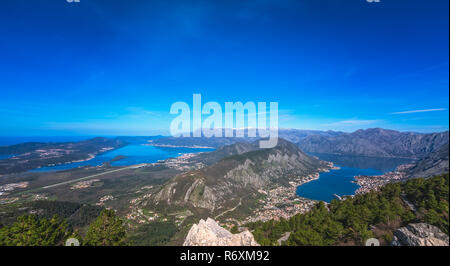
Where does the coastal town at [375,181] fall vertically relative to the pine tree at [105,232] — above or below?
below

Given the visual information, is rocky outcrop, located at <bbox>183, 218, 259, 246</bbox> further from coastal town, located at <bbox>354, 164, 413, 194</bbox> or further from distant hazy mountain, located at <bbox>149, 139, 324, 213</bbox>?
coastal town, located at <bbox>354, 164, 413, 194</bbox>

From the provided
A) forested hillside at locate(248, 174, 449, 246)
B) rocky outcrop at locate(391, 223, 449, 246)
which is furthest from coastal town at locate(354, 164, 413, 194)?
rocky outcrop at locate(391, 223, 449, 246)

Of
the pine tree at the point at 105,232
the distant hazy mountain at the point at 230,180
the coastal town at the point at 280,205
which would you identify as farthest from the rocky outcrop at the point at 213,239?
the distant hazy mountain at the point at 230,180

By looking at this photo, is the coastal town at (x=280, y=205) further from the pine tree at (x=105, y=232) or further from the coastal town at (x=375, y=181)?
the pine tree at (x=105, y=232)

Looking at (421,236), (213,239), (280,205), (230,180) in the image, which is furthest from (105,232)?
(230,180)
